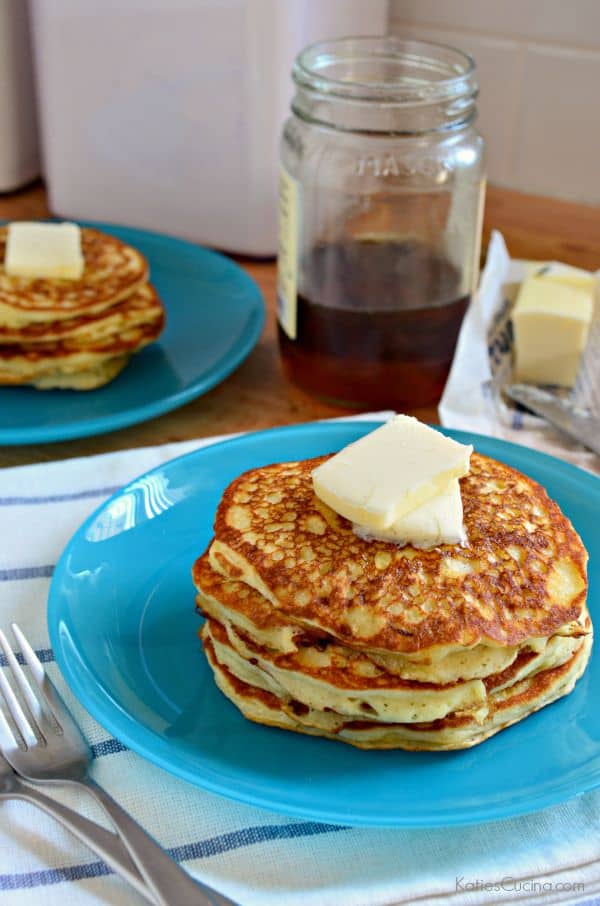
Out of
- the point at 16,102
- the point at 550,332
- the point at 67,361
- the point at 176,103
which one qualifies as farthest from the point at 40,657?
the point at 16,102

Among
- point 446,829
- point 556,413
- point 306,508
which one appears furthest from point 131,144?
point 446,829

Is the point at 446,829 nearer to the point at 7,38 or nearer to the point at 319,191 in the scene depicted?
the point at 319,191

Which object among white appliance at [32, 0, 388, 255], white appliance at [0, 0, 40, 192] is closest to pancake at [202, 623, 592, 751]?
white appliance at [32, 0, 388, 255]

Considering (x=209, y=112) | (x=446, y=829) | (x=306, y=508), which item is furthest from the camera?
(x=209, y=112)

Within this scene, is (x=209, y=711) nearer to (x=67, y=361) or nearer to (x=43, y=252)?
(x=67, y=361)

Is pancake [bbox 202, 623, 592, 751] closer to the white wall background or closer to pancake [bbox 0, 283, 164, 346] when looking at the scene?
pancake [bbox 0, 283, 164, 346]

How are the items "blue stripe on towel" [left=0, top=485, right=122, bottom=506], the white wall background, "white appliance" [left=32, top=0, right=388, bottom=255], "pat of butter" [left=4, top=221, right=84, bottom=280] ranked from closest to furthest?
"blue stripe on towel" [left=0, top=485, right=122, bottom=506]
"pat of butter" [left=4, top=221, right=84, bottom=280]
"white appliance" [left=32, top=0, right=388, bottom=255]
the white wall background
